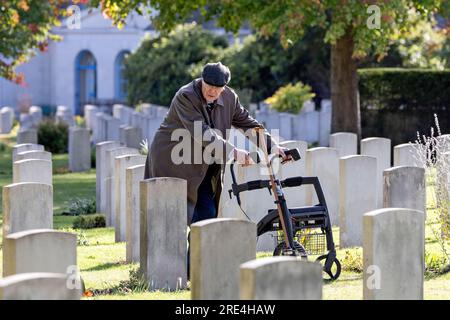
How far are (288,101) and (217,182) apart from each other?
1841cm

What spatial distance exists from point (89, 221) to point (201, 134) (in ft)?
16.0

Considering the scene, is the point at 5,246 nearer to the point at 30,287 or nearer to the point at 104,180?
the point at 30,287

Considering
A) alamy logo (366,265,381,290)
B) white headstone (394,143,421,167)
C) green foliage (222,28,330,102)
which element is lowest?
alamy logo (366,265,381,290)

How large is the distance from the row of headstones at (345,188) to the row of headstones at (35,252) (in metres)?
2.97

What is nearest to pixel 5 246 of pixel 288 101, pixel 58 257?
pixel 58 257

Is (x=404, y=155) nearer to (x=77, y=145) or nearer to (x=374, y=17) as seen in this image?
(x=374, y=17)

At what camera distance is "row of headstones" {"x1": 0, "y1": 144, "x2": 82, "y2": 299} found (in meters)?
5.82

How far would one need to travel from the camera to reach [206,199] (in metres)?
9.38

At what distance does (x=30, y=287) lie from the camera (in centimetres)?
581

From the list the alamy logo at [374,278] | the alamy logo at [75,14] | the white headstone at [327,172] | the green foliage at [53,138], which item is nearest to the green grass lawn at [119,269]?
the white headstone at [327,172]

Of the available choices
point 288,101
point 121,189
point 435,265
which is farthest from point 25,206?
point 288,101

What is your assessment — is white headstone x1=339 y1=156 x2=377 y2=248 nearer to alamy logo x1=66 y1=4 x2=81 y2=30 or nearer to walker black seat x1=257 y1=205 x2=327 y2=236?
walker black seat x1=257 y1=205 x2=327 y2=236

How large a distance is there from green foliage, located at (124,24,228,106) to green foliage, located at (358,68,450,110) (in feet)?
34.6

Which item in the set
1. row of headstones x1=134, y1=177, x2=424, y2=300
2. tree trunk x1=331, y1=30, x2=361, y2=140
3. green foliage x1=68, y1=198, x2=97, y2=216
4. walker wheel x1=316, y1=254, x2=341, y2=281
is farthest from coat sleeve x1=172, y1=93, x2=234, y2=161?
tree trunk x1=331, y1=30, x2=361, y2=140
